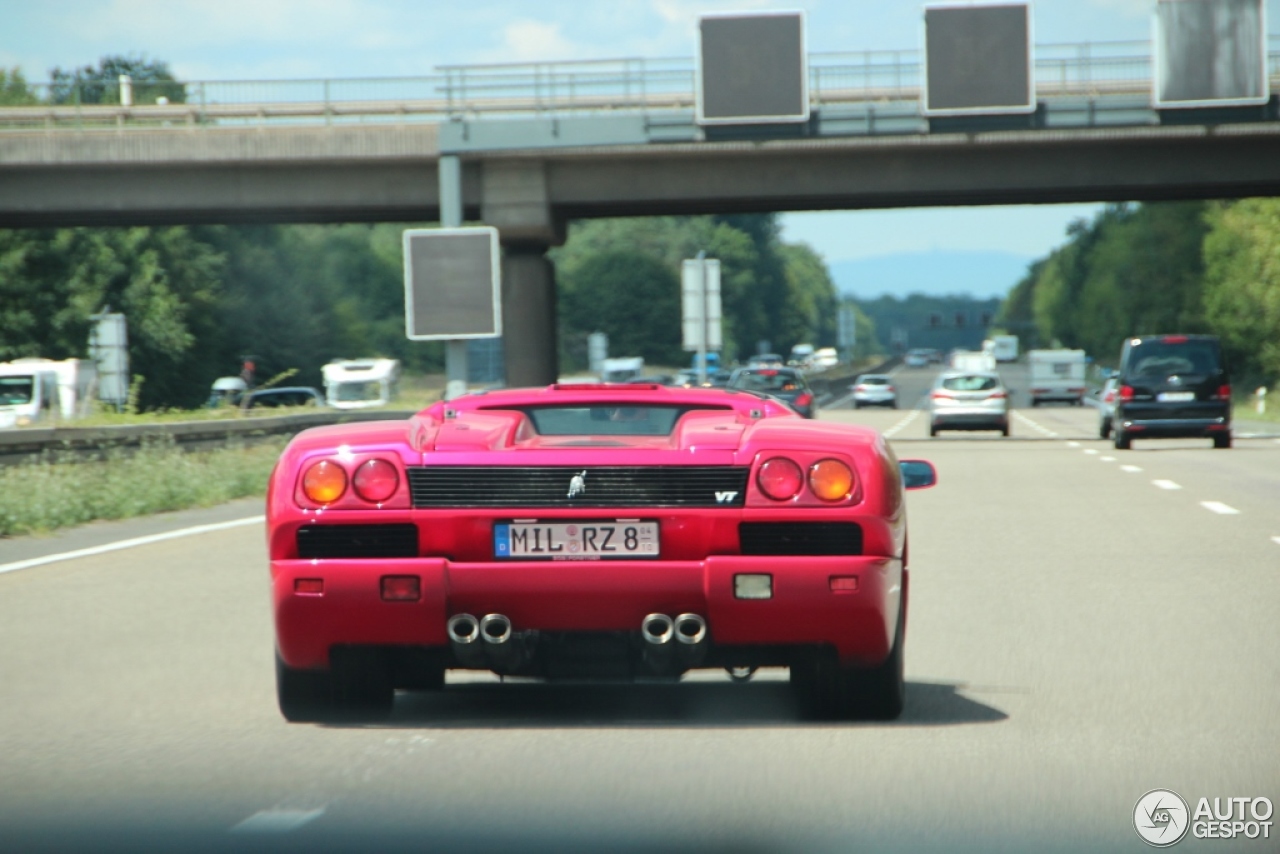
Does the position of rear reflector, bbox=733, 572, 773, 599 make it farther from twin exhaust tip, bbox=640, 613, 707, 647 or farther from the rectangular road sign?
the rectangular road sign

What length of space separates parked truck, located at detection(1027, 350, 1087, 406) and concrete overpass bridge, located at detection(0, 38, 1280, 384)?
3587cm

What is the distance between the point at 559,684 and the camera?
7258mm

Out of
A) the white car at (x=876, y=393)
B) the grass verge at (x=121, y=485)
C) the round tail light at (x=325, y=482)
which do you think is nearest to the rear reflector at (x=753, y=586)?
the round tail light at (x=325, y=482)

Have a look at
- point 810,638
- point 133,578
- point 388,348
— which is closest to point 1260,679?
point 810,638

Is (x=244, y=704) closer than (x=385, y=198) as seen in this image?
Yes

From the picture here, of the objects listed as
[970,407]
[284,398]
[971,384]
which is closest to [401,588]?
[970,407]

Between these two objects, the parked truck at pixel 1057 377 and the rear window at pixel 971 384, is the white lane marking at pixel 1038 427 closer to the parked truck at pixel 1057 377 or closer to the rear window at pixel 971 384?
the rear window at pixel 971 384

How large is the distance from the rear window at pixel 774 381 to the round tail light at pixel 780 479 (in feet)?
115

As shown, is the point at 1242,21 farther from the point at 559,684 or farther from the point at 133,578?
the point at 559,684

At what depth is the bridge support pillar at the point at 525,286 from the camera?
38531 millimetres

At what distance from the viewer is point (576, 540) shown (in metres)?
5.75

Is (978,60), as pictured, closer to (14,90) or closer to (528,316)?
(528,316)

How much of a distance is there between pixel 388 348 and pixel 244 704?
108928 mm

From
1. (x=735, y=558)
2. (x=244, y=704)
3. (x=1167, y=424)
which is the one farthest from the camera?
(x=1167, y=424)
